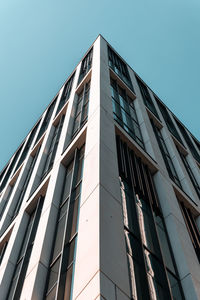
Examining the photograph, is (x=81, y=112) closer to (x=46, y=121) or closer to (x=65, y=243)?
(x=65, y=243)

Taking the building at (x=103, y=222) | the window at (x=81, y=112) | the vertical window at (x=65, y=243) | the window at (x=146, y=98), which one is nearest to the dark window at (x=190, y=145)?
the window at (x=146, y=98)

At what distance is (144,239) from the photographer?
11828mm

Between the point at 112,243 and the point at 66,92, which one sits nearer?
the point at 112,243

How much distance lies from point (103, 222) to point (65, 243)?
2.32m

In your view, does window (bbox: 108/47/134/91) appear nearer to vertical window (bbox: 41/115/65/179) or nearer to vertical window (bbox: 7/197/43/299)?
vertical window (bbox: 41/115/65/179)

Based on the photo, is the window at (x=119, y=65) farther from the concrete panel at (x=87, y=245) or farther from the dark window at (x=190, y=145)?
the concrete panel at (x=87, y=245)

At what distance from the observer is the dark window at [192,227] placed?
14.3m

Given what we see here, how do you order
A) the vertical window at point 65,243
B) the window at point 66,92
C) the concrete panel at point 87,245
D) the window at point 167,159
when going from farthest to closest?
1. the window at point 66,92
2. the window at point 167,159
3. the vertical window at point 65,243
4. the concrete panel at point 87,245

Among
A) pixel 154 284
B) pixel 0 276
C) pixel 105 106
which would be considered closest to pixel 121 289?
pixel 154 284

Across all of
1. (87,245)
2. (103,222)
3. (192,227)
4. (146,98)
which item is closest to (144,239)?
(103,222)

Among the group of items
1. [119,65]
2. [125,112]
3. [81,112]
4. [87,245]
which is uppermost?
[119,65]

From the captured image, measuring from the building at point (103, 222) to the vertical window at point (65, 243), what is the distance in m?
0.04

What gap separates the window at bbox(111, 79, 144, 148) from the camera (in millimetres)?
19484

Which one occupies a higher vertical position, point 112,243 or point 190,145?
point 190,145
